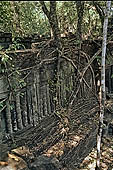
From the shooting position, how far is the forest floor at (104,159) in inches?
145

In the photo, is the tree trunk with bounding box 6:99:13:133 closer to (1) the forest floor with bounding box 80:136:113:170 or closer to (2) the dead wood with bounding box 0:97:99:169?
(2) the dead wood with bounding box 0:97:99:169

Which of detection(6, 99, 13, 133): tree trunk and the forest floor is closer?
detection(6, 99, 13, 133): tree trunk

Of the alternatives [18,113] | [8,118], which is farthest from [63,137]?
[8,118]

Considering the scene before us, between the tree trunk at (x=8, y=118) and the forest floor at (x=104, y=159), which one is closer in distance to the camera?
the tree trunk at (x=8, y=118)

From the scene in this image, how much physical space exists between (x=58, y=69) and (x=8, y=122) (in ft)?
4.36

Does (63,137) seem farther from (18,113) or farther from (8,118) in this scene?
(8,118)

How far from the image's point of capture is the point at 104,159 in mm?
3979

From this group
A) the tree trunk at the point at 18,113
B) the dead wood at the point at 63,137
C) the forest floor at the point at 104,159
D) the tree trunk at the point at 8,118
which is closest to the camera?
the tree trunk at the point at 8,118

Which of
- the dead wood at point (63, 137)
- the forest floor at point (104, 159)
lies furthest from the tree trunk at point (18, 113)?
the forest floor at point (104, 159)

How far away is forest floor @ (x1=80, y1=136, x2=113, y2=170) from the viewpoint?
367 cm

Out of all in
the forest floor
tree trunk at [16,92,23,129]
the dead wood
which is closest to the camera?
tree trunk at [16,92,23,129]

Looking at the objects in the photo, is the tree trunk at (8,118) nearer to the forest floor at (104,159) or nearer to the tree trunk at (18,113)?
the tree trunk at (18,113)

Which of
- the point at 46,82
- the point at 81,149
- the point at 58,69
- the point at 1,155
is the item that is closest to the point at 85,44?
the point at 58,69

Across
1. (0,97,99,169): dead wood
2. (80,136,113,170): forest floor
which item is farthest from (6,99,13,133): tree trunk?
(80,136,113,170): forest floor
